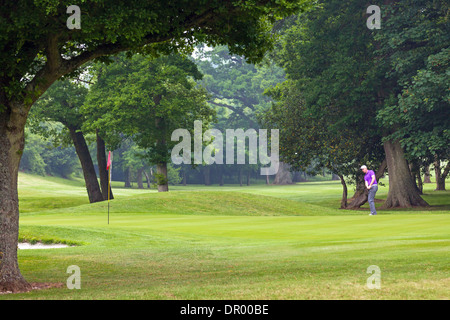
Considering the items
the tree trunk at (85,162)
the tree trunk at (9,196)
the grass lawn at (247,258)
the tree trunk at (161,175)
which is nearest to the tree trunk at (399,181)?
the tree trunk at (161,175)

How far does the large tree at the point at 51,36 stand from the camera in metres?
12.1

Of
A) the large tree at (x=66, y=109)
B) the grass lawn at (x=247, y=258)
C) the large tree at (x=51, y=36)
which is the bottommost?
the grass lawn at (x=247, y=258)

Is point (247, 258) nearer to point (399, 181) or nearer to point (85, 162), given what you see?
point (399, 181)

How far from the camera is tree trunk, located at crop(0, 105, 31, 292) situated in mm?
12336

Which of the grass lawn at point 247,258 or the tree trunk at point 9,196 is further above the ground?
the tree trunk at point 9,196

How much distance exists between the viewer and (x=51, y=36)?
12.8 meters

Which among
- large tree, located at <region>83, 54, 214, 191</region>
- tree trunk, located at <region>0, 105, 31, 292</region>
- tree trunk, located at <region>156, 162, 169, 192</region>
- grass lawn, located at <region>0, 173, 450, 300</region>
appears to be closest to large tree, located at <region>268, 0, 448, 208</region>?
large tree, located at <region>83, 54, 214, 191</region>

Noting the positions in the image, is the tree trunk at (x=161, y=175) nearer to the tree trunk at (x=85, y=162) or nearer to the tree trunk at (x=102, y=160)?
the tree trunk at (x=102, y=160)

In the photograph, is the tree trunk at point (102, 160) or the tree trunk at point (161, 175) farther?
the tree trunk at point (102, 160)

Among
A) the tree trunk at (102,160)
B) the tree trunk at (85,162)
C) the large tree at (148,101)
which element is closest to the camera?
the large tree at (148,101)

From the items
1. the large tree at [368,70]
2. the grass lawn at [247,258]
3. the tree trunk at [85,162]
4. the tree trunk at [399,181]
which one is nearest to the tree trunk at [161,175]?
the tree trunk at [85,162]

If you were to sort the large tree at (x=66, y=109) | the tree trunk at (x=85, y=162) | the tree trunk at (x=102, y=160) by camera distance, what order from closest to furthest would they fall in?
the large tree at (x=66, y=109)
the tree trunk at (x=85, y=162)
the tree trunk at (x=102, y=160)
